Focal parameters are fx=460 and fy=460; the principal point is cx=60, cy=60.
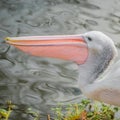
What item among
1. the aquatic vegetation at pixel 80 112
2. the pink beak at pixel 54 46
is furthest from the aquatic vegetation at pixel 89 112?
the pink beak at pixel 54 46

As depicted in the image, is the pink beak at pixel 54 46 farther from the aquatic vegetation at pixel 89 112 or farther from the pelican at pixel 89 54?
the aquatic vegetation at pixel 89 112

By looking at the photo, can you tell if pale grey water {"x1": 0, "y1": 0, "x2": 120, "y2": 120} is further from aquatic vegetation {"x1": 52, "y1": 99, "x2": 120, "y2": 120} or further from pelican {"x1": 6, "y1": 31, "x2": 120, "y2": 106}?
pelican {"x1": 6, "y1": 31, "x2": 120, "y2": 106}

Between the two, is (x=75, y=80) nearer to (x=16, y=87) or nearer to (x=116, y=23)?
(x=16, y=87)

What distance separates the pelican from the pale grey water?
934 millimetres

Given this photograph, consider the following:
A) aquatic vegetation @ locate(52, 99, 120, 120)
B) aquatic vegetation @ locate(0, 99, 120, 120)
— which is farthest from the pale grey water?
aquatic vegetation @ locate(52, 99, 120, 120)

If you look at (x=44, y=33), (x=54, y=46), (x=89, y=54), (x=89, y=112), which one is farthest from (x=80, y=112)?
(x=44, y=33)

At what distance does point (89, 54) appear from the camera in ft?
11.6

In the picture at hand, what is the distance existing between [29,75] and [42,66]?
26 cm

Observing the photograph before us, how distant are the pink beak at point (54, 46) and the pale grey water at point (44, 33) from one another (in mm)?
975

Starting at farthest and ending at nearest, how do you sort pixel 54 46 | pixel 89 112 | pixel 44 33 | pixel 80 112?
pixel 44 33
pixel 89 112
pixel 80 112
pixel 54 46

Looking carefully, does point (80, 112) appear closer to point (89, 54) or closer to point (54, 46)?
point (89, 54)

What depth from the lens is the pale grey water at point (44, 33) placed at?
4637 mm

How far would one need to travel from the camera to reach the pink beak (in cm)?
345

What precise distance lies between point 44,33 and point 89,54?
246 cm
